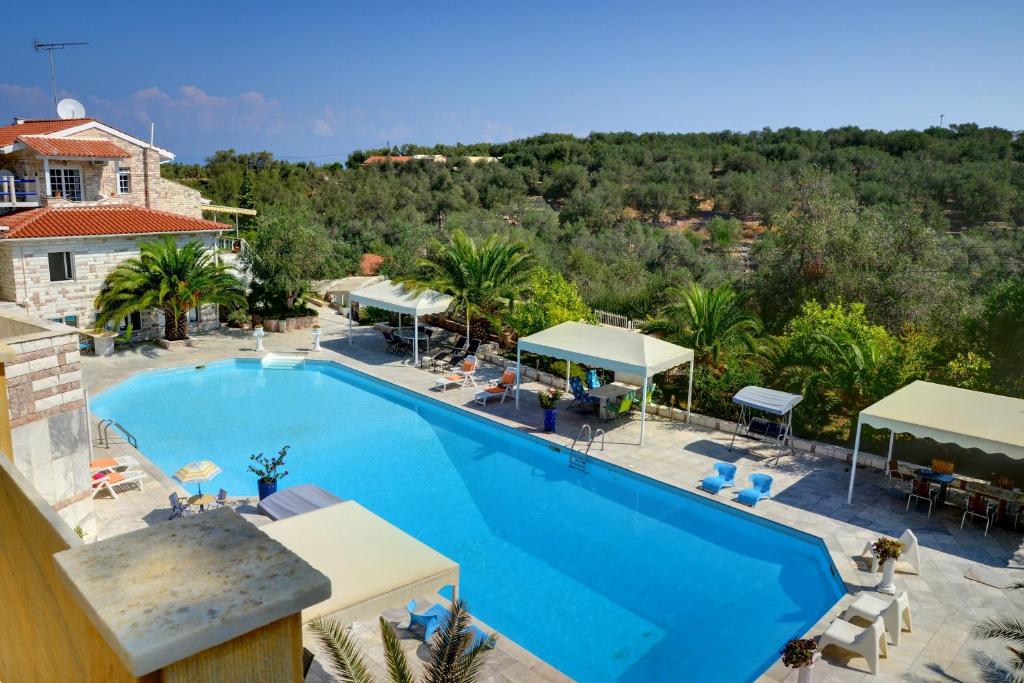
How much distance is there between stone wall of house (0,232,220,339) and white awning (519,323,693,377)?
14101 millimetres

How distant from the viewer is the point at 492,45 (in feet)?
134

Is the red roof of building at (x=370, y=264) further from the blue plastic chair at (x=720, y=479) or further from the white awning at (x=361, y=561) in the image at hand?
the white awning at (x=361, y=561)

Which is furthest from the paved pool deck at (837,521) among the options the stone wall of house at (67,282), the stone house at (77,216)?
the stone house at (77,216)

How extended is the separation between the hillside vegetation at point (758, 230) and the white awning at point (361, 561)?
11.0m

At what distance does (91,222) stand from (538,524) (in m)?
18.5

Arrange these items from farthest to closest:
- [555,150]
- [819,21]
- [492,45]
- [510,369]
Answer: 1. [555,150]
2. [492,45]
3. [819,21]
4. [510,369]

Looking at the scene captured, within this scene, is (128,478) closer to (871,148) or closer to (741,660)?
(741,660)

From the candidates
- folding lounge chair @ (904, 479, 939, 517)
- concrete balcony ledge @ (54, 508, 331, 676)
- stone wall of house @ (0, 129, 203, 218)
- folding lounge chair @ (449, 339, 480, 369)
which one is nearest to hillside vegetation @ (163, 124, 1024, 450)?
folding lounge chair @ (904, 479, 939, 517)

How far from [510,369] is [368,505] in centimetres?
817

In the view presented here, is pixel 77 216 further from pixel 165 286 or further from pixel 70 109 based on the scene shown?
pixel 70 109

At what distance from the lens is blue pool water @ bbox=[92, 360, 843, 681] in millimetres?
10016

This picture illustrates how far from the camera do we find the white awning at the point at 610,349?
1581 centimetres

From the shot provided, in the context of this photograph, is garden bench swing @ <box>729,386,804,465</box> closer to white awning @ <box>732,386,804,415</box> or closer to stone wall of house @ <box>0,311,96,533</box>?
white awning @ <box>732,386,804,415</box>

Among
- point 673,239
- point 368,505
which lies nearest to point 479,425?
point 368,505
